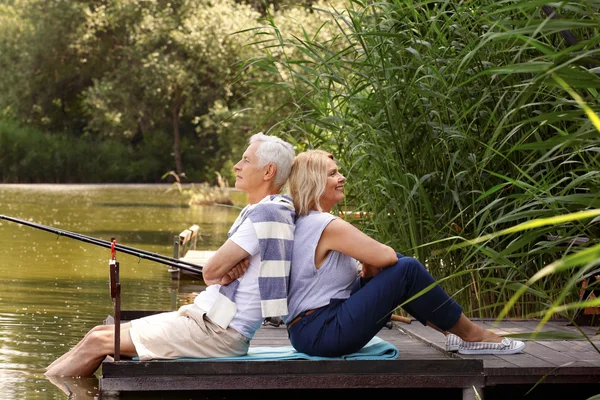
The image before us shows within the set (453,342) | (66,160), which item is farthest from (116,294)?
(66,160)

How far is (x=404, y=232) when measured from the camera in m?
6.11

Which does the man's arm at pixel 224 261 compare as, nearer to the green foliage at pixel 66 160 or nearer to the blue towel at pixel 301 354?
the blue towel at pixel 301 354

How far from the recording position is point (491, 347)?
5.11 meters

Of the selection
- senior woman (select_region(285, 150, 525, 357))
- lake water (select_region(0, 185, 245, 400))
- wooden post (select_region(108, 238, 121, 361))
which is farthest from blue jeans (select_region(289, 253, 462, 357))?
lake water (select_region(0, 185, 245, 400))

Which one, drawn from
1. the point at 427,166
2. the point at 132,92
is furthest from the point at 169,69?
the point at 427,166

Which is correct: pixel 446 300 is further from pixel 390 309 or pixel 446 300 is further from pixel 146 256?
pixel 146 256

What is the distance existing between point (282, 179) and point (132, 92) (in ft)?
115

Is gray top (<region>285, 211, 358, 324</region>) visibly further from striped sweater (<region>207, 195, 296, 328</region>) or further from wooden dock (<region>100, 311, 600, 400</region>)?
wooden dock (<region>100, 311, 600, 400</region>)

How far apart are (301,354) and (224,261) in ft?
1.77

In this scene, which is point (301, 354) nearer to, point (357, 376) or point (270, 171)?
point (357, 376)

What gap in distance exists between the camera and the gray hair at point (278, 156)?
482cm

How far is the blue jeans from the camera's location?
15.3ft

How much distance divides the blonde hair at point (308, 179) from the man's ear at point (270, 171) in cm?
7

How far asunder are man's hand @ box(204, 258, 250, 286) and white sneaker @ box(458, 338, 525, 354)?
42.4 inches
